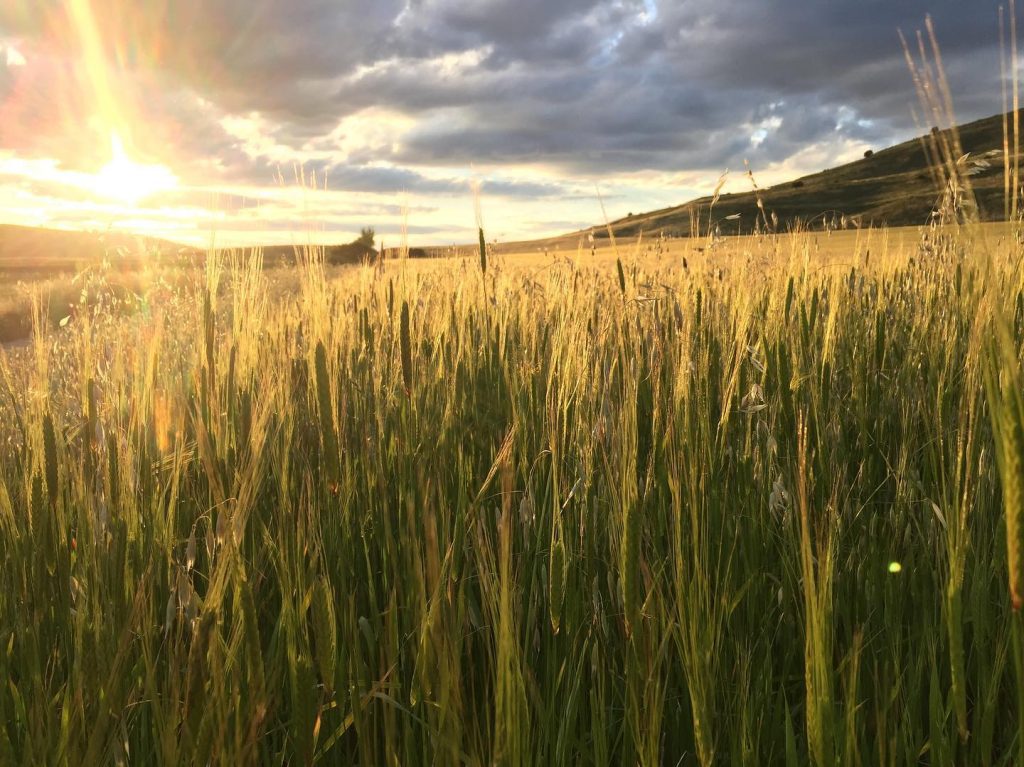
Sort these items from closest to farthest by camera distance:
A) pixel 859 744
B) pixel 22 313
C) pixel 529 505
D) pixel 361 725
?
1. pixel 361 725
2. pixel 859 744
3. pixel 529 505
4. pixel 22 313

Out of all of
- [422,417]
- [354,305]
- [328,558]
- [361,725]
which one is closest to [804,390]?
[422,417]

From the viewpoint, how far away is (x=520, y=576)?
1.17 metres

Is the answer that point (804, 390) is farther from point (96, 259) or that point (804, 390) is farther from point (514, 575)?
point (96, 259)

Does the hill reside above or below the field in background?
above

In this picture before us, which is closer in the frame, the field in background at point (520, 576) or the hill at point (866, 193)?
the field in background at point (520, 576)

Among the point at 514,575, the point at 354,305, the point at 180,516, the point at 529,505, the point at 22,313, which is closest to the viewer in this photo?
the point at 514,575

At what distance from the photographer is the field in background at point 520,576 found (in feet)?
2.58

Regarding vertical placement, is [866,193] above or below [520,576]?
above

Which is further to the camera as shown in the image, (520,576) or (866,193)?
(866,193)

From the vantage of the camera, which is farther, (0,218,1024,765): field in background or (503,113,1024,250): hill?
(503,113,1024,250): hill

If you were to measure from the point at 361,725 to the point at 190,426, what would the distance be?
1.31m

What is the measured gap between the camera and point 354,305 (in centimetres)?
341

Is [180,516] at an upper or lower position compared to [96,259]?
lower

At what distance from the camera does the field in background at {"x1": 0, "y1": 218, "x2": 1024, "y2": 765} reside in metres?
0.79
